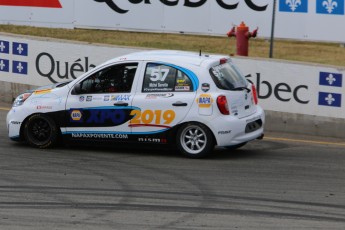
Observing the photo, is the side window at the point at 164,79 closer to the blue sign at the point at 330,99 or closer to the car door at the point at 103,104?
the car door at the point at 103,104

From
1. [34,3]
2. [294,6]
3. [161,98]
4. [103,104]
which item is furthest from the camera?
[34,3]

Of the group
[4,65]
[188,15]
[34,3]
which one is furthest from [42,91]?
[34,3]

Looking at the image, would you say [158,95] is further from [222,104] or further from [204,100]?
[222,104]

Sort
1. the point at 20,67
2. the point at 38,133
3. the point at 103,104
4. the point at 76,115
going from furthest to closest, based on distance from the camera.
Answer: the point at 20,67 < the point at 38,133 < the point at 76,115 < the point at 103,104

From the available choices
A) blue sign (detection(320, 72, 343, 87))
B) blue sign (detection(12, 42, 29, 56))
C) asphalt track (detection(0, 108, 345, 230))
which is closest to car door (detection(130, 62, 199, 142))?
asphalt track (detection(0, 108, 345, 230))

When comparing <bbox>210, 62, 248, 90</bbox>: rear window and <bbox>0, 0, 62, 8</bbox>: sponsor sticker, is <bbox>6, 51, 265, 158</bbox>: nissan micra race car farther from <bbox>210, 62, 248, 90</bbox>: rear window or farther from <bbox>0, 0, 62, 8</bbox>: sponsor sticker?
<bbox>0, 0, 62, 8</bbox>: sponsor sticker

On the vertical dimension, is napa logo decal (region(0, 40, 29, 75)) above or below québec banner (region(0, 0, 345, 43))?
below

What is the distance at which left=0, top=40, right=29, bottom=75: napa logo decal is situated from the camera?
59.3 feet

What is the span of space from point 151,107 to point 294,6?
403 inches

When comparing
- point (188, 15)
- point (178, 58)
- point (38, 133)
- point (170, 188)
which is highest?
point (188, 15)

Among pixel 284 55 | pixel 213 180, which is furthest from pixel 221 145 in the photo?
pixel 284 55

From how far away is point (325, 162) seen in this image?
513 inches

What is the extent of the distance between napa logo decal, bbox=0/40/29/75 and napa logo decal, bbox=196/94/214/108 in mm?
6060

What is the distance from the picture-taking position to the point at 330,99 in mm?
15461
